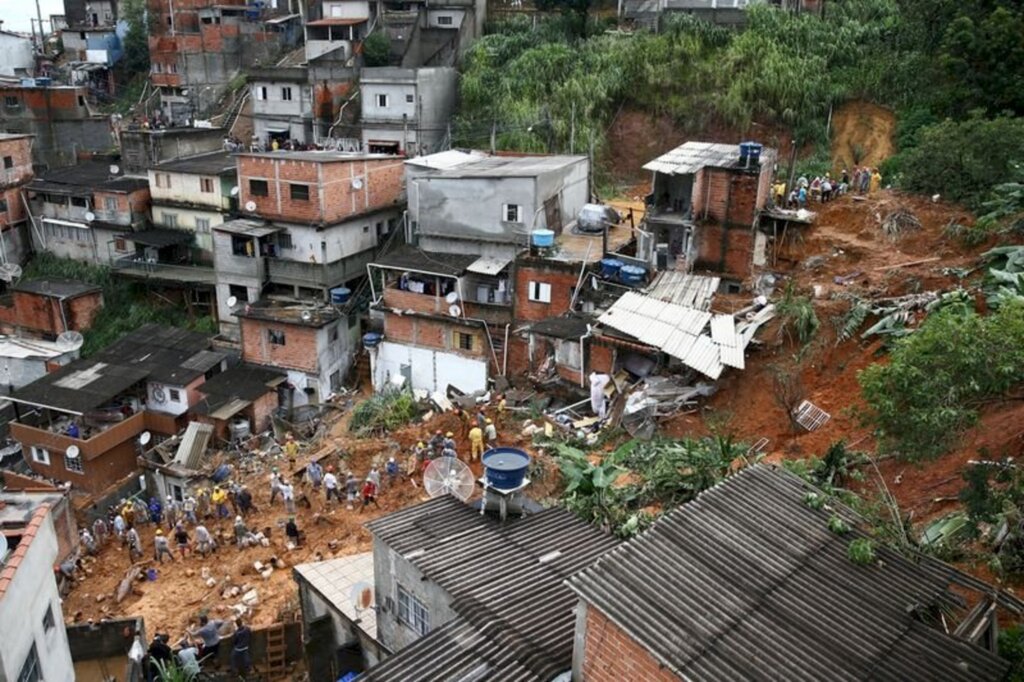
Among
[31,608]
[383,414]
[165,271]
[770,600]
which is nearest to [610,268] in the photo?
[383,414]

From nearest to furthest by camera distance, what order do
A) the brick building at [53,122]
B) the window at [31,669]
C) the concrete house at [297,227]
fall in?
1. the window at [31,669]
2. the concrete house at [297,227]
3. the brick building at [53,122]

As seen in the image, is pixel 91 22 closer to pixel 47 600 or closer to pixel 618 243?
pixel 618 243

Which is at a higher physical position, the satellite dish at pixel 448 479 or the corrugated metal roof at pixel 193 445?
the satellite dish at pixel 448 479

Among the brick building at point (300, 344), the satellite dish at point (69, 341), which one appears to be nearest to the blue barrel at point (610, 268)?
the brick building at point (300, 344)

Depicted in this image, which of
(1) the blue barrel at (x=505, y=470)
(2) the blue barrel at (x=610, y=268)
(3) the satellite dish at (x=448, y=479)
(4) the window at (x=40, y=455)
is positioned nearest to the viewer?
(1) the blue barrel at (x=505, y=470)

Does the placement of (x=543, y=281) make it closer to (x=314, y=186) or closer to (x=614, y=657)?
(x=314, y=186)

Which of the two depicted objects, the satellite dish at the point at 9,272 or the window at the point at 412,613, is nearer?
the window at the point at 412,613

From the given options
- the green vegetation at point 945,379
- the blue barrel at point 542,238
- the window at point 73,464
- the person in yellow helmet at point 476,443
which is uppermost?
the green vegetation at point 945,379

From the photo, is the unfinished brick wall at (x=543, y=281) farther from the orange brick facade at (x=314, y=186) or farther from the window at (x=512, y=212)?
the orange brick facade at (x=314, y=186)
